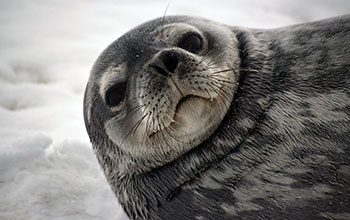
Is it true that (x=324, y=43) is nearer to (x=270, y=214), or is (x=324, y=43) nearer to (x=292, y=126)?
(x=292, y=126)

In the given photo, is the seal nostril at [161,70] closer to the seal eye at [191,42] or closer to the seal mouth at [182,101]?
the seal mouth at [182,101]

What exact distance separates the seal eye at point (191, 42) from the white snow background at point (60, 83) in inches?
58.7

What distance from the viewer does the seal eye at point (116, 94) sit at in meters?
2.31

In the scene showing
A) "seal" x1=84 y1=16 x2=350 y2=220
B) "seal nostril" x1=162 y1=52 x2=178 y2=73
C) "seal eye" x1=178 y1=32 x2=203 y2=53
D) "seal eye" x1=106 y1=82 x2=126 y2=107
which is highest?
"seal eye" x1=178 y1=32 x2=203 y2=53

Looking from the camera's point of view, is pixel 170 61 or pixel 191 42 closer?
pixel 170 61

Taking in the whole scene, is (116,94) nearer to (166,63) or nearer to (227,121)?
(166,63)

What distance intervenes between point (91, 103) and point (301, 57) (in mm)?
1274

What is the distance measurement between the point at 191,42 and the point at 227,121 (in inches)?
19.7

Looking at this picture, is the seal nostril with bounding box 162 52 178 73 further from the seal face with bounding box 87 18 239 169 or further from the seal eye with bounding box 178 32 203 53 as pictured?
the seal eye with bounding box 178 32 203 53

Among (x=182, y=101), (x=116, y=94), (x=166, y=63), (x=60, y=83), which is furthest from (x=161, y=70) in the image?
(x=60, y=83)

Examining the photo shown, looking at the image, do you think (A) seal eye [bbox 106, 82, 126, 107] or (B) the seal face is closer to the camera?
(B) the seal face

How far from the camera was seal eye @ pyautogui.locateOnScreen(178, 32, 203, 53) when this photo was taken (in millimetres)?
2355

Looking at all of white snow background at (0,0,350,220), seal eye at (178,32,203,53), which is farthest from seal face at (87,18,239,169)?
white snow background at (0,0,350,220)

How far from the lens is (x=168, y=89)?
6.58 feet
